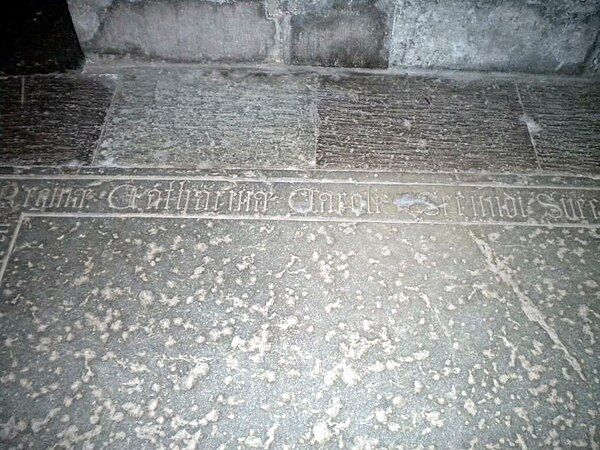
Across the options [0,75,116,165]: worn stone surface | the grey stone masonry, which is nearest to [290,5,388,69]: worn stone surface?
the grey stone masonry

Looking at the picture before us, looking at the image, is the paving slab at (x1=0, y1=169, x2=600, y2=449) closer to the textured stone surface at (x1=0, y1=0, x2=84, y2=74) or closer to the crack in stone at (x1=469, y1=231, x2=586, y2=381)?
the crack in stone at (x1=469, y1=231, x2=586, y2=381)

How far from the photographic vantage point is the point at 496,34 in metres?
1.71

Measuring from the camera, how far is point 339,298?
4.24ft

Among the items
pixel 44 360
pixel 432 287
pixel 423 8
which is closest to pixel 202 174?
pixel 44 360

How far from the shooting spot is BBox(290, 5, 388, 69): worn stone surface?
170 cm

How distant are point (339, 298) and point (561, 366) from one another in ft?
1.89

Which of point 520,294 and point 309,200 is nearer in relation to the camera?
point 520,294

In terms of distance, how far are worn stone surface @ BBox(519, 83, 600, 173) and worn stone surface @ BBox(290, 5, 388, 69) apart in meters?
0.57

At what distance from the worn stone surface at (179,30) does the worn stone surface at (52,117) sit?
0.51ft

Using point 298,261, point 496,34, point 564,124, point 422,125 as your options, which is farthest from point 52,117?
point 564,124

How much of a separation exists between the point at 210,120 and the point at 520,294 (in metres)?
1.13

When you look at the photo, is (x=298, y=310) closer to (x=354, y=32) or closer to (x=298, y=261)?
(x=298, y=261)

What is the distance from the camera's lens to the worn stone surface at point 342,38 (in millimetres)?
1697

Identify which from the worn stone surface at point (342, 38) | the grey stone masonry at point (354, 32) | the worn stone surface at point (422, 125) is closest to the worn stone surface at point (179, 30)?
the grey stone masonry at point (354, 32)
